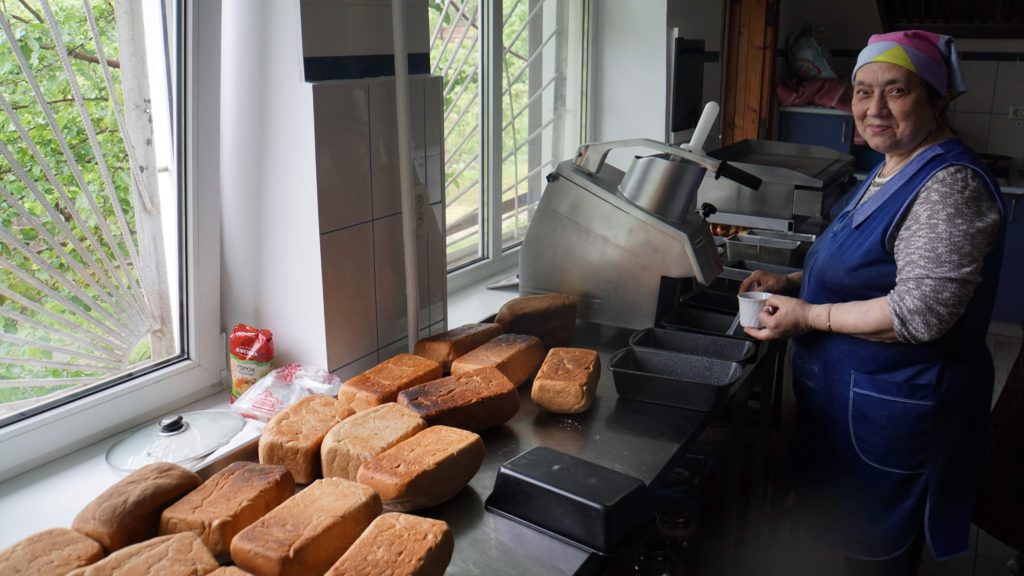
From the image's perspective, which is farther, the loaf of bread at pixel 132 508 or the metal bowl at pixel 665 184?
the metal bowl at pixel 665 184

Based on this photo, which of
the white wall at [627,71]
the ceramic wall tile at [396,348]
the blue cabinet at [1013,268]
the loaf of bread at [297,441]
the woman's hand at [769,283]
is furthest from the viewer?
the blue cabinet at [1013,268]

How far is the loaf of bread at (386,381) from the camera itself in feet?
4.59

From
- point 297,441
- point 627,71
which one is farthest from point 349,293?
point 627,71

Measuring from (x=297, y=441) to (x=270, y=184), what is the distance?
0.50 m

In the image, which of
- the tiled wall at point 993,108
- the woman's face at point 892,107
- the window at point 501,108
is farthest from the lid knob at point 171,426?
the tiled wall at point 993,108

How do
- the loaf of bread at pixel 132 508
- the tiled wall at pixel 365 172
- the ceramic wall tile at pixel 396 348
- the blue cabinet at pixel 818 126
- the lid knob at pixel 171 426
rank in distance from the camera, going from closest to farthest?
the loaf of bread at pixel 132 508
the lid knob at pixel 171 426
the tiled wall at pixel 365 172
the ceramic wall tile at pixel 396 348
the blue cabinet at pixel 818 126

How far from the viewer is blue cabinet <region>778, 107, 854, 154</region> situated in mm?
4043

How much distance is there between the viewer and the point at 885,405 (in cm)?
156

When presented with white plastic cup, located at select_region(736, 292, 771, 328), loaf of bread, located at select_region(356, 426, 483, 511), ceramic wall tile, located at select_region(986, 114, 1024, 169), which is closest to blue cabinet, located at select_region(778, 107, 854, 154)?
ceramic wall tile, located at select_region(986, 114, 1024, 169)

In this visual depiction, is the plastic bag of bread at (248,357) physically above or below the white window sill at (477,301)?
above

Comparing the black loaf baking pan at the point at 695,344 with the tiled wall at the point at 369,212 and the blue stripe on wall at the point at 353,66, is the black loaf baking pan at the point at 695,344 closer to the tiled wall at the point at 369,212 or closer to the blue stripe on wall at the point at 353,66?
the tiled wall at the point at 369,212

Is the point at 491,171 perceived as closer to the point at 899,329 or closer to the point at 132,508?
the point at 899,329

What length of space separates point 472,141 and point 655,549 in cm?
134

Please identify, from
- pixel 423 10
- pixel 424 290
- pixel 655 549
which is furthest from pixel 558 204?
pixel 655 549
